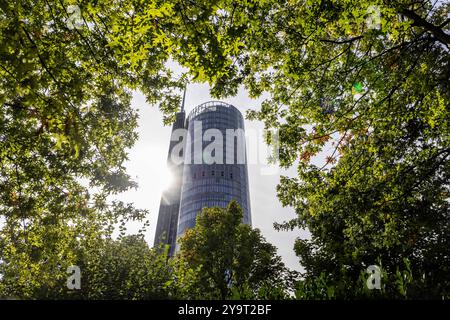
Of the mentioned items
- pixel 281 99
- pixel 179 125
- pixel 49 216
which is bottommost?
pixel 49 216

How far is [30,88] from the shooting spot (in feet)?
9.48

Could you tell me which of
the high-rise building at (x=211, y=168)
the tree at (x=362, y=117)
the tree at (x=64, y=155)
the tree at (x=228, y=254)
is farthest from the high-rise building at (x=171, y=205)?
the tree at (x=362, y=117)

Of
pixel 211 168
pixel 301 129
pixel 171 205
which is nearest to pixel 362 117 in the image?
pixel 301 129

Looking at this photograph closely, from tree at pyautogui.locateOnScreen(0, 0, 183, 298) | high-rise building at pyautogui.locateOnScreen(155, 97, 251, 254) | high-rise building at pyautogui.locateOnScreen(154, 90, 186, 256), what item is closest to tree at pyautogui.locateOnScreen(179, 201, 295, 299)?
tree at pyautogui.locateOnScreen(0, 0, 183, 298)

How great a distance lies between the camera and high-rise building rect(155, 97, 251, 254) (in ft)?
271

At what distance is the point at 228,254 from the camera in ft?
73.5

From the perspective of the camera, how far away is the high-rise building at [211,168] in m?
82.6

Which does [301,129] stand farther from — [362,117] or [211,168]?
[211,168]

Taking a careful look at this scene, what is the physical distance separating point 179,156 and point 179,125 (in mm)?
13447

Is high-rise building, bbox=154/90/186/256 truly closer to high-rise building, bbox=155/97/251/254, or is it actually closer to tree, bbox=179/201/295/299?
high-rise building, bbox=155/97/251/254

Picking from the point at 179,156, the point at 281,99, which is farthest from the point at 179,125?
the point at 281,99

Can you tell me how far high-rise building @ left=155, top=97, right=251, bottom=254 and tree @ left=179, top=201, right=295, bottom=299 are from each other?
5406cm
